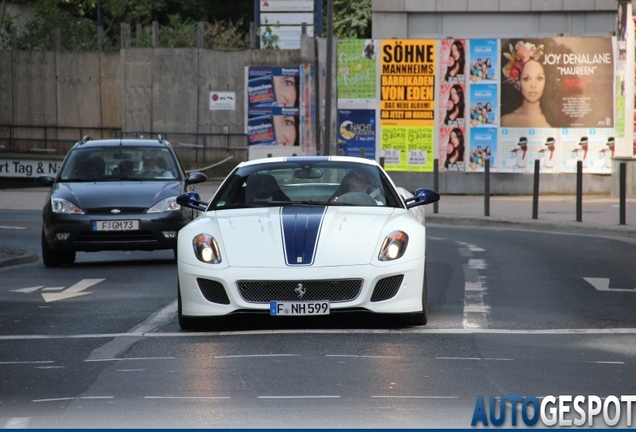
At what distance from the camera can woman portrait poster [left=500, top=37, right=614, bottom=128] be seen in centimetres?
3222

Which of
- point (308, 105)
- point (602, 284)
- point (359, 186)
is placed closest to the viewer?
point (359, 186)

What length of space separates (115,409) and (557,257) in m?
11.3

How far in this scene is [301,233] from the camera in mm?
10422

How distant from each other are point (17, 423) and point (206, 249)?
11.6ft

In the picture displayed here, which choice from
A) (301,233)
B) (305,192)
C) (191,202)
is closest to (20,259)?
(191,202)

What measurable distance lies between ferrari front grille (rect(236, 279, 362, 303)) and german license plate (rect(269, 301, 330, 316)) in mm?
38

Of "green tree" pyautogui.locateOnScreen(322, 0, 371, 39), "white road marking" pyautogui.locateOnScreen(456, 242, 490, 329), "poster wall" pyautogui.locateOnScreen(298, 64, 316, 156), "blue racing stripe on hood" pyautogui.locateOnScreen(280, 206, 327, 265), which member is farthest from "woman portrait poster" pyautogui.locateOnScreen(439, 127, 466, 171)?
"green tree" pyautogui.locateOnScreen(322, 0, 371, 39)

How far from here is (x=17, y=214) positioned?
27844mm

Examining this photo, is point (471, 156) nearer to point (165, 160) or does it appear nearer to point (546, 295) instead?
point (165, 160)

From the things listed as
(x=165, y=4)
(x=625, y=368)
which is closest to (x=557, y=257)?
(x=625, y=368)

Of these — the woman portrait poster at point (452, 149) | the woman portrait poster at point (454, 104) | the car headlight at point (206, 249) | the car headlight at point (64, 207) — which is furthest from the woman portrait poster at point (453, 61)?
the car headlight at point (206, 249)

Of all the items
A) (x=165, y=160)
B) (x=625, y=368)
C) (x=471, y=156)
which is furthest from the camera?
(x=471, y=156)

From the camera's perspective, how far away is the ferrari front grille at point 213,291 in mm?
10266

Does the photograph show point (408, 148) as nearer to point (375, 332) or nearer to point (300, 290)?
point (375, 332)
